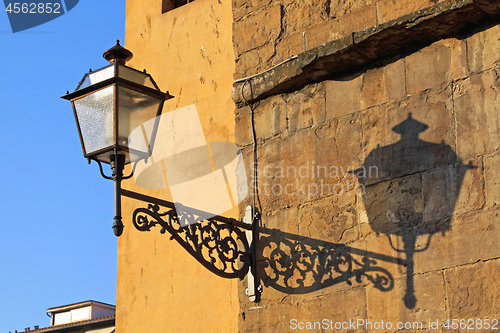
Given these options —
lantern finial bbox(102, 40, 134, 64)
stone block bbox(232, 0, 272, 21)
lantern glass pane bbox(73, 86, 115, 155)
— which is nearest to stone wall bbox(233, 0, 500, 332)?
stone block bbox(232, 0, 272, 21)

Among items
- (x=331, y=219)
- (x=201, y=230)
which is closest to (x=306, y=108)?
(x=331, y=219)

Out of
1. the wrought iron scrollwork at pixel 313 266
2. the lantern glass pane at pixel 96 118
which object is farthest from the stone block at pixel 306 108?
the lantern glass pane at pixel 96 118

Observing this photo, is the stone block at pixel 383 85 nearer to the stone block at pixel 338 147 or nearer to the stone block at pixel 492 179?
the stone block at pixel 338 147

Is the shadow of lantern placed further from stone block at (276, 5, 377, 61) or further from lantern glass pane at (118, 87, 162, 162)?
lantern glass pane at (118, 87, 162, 162)

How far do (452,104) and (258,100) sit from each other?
1.26 m

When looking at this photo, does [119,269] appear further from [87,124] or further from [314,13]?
[314,13]

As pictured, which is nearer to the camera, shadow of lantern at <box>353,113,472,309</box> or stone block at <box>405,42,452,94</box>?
shadow of lantern at <box>353,113,472,309</box>

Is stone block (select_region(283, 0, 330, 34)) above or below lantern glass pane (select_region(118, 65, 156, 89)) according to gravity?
above

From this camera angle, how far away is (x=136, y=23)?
20.9 feet

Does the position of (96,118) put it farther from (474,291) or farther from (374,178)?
(474,291)

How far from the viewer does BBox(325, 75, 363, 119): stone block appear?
4.26 metres

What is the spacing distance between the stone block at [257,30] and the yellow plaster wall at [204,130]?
0.78 meters

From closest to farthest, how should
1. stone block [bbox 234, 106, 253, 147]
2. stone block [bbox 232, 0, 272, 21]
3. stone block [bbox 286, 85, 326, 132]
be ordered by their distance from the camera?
stone block [bbox 286, 85, 326, 132]
stone block [bbox 234, 106, 253, 147]
stone block [bbox 232, 0, 272, 21]

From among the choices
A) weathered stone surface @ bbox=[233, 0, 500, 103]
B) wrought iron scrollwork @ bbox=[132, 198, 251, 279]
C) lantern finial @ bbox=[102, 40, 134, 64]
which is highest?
lantern finial @ bbox=[102, 40, 134, 64]
